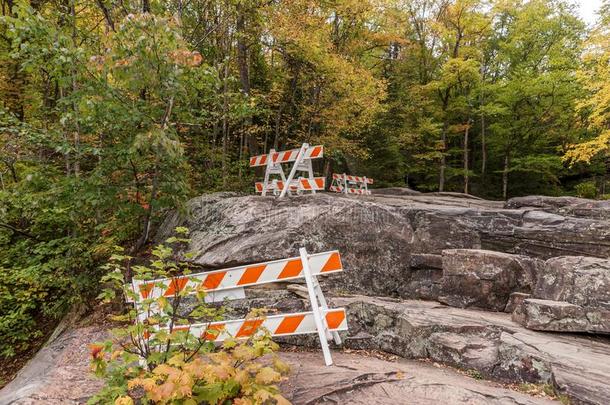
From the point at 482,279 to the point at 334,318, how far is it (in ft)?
11.6

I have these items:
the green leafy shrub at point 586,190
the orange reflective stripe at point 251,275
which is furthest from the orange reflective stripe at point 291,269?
the green leafy shrub at point 586,190

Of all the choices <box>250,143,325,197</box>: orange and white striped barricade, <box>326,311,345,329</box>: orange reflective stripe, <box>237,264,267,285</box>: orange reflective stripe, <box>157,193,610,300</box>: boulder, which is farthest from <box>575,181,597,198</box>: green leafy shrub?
<box>237,264,267,285</box>: orange reflective stripe

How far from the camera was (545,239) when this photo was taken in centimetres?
802

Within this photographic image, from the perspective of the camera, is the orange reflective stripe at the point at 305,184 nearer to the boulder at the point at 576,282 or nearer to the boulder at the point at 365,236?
the boulder at the point at 365,236

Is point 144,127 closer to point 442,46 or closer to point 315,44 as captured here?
point 315,44

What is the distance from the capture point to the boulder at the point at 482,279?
603cm

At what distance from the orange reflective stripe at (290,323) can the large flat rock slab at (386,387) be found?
0.40 meters

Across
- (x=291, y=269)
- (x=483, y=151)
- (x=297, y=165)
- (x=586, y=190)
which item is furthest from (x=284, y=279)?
(x=586, y=190)

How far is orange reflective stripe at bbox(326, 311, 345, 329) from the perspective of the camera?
149 inches

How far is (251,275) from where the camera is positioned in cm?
395

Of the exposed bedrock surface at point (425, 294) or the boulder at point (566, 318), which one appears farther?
the boulder at point (566, 318)

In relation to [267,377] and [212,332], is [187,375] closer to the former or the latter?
[267,377]

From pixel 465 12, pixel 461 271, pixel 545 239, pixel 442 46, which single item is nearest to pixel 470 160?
pixel 442 46

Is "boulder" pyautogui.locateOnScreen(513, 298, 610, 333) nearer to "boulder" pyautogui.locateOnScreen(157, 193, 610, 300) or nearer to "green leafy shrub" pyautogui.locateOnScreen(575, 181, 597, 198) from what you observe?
"boulder" pyautogui.locateOnScreen(157, 193, 610, 300)
